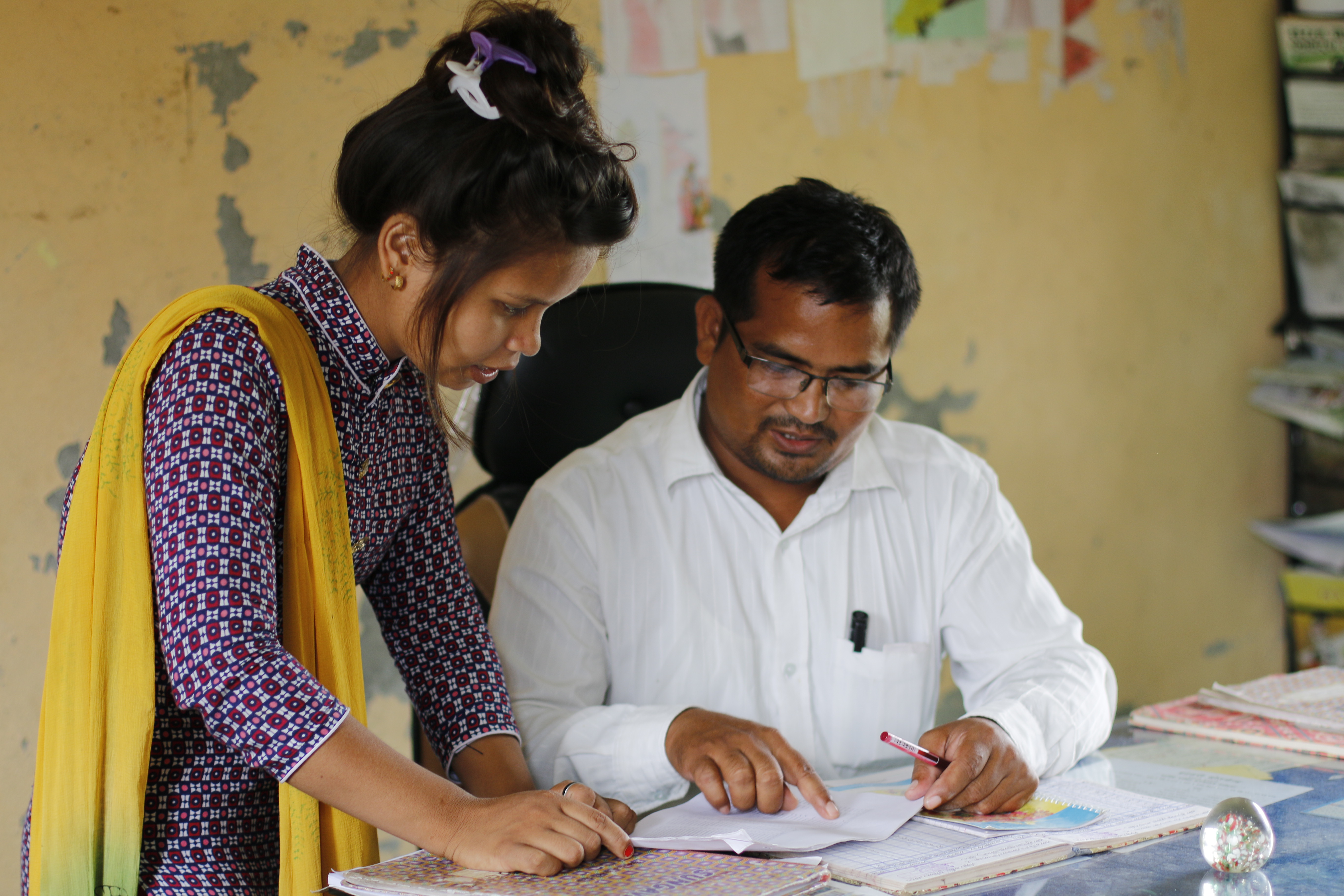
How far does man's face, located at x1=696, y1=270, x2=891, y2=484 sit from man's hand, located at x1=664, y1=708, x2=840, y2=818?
1.53ft

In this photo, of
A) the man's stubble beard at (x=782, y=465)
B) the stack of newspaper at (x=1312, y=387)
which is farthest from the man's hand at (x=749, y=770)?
the stack of newspaper at (x=1312, y=387)

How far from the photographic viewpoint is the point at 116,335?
1.89 meters

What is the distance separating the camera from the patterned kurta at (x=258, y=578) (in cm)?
95

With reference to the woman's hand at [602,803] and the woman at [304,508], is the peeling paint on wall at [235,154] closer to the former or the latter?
the woman at [304,508]

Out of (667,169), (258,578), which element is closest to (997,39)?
(667,169)

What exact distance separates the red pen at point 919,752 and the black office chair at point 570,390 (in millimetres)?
713

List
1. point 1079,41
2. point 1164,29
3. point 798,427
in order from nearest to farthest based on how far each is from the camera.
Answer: point 798,427
point 1079,41
point 1164,29

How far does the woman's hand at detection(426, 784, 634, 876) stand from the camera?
97 cm

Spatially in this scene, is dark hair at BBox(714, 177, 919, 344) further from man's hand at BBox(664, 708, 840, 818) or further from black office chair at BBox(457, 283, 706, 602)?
man's hand at BBox(664, 708, 840, 818)

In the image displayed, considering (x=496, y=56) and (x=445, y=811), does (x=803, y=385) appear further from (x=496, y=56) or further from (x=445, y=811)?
(x=445, y=811)

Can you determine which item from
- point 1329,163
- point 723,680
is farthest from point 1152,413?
point 723,680

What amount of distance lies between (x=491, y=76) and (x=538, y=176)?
0.37ft

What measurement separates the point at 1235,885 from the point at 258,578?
849 millimetres

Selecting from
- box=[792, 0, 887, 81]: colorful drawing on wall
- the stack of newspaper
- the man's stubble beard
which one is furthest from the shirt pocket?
the stack of newspaper
